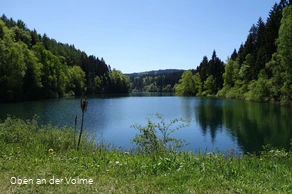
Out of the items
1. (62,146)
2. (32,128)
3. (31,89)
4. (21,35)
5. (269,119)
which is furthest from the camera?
(21,35)

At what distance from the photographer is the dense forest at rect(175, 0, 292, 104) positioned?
40.0 metres

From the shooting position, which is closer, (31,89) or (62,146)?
(62,146)

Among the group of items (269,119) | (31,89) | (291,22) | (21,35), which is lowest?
(269,119)

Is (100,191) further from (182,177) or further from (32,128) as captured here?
(32,128)

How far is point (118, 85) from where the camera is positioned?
13875 centimetres

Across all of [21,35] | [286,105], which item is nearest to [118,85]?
[21,35]

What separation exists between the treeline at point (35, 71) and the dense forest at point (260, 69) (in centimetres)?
4366

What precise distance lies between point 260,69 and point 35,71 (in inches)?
2109

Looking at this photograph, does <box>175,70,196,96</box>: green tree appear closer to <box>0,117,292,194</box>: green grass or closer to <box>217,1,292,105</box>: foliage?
<box>217,1,292,105</box>: foliage

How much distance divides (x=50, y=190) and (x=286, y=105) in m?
43.2

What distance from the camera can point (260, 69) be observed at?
58.1 m

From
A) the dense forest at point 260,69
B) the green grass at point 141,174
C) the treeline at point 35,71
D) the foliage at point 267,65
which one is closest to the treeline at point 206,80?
the dense forest at point 260,69

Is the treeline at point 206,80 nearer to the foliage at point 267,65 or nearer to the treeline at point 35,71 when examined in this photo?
the foliage at point 267,65

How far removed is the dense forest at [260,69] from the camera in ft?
131
